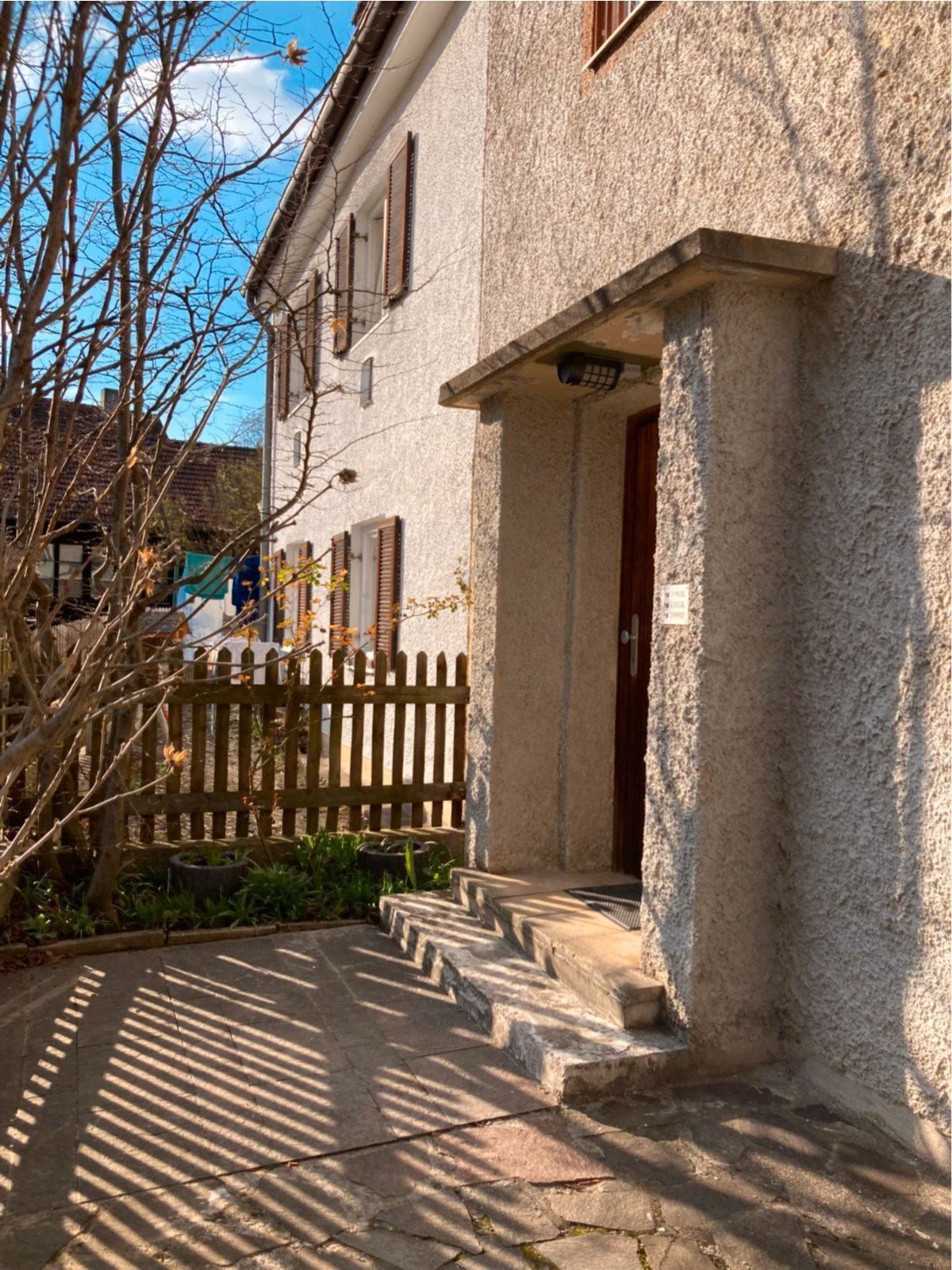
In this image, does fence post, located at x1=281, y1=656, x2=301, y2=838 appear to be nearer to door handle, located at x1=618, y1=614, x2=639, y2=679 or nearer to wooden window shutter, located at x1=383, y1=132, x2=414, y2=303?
door handle, located at x1=618, y1=614, x2=639, y2=679

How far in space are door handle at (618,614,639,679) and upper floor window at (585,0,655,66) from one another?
2.82m

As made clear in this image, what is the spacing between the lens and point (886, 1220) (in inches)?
99.7

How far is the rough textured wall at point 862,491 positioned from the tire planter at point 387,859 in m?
2.73

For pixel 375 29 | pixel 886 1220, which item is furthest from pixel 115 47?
pixel 375 29

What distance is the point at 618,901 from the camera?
4.55 meters

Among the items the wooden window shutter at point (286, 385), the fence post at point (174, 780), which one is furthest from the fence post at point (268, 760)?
the wooden window shutter at point (286, 385)

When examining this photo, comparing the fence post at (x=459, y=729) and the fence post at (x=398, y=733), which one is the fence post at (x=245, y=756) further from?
the fence post at (x=459, y=729)

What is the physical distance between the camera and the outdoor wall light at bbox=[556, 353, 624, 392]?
436cm

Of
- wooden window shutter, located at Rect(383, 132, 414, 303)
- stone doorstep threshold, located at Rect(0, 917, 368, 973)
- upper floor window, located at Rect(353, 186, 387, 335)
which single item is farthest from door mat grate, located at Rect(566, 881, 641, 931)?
upper floor window, located at Rect(353, 186, 387, 335)

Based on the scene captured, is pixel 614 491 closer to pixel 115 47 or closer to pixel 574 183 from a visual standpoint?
pixel 574 183

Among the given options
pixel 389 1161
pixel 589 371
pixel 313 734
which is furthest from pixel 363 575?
pixel 389 1161

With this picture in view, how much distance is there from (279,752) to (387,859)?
3.09 feet

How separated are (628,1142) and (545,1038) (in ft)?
1.58

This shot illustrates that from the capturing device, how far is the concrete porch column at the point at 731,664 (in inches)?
129
